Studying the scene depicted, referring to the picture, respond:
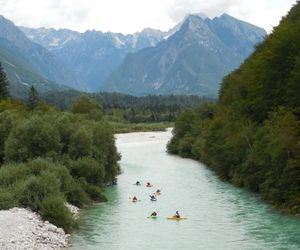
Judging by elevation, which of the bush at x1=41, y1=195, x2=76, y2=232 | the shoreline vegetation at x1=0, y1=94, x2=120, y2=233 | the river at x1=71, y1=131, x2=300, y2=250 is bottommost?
the river at x1=71, y1=131, x2=300, y2=250

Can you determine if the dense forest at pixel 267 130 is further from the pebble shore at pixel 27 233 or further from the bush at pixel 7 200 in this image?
the bush at pixel 7 200

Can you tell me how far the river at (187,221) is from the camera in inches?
1751

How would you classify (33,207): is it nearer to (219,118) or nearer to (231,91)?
(219,118)

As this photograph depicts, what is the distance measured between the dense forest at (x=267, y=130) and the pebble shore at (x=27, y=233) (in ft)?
79.3

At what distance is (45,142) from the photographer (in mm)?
66062

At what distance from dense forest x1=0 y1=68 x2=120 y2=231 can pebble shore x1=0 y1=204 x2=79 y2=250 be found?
172 centimetres

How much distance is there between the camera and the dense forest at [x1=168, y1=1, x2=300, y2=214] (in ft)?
192

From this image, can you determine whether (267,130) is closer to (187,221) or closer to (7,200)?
(187,221)

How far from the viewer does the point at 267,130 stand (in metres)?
71.0

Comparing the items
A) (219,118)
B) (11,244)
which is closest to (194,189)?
(219,118)

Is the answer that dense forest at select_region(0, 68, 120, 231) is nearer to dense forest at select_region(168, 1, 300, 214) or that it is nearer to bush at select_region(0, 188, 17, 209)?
bush at select_region(0, 188, 17, 209)

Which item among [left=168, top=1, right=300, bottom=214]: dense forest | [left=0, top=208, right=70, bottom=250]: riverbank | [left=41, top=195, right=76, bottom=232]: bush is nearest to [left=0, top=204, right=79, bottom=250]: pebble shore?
[left=0, top=208, right=70, bottom=250]: riverbank

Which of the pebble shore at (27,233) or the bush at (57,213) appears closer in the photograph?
the pebble shore at (27,233)

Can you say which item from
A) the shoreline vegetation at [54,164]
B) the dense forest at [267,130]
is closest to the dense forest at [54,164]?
the shoreline vegetation at [54,164]
